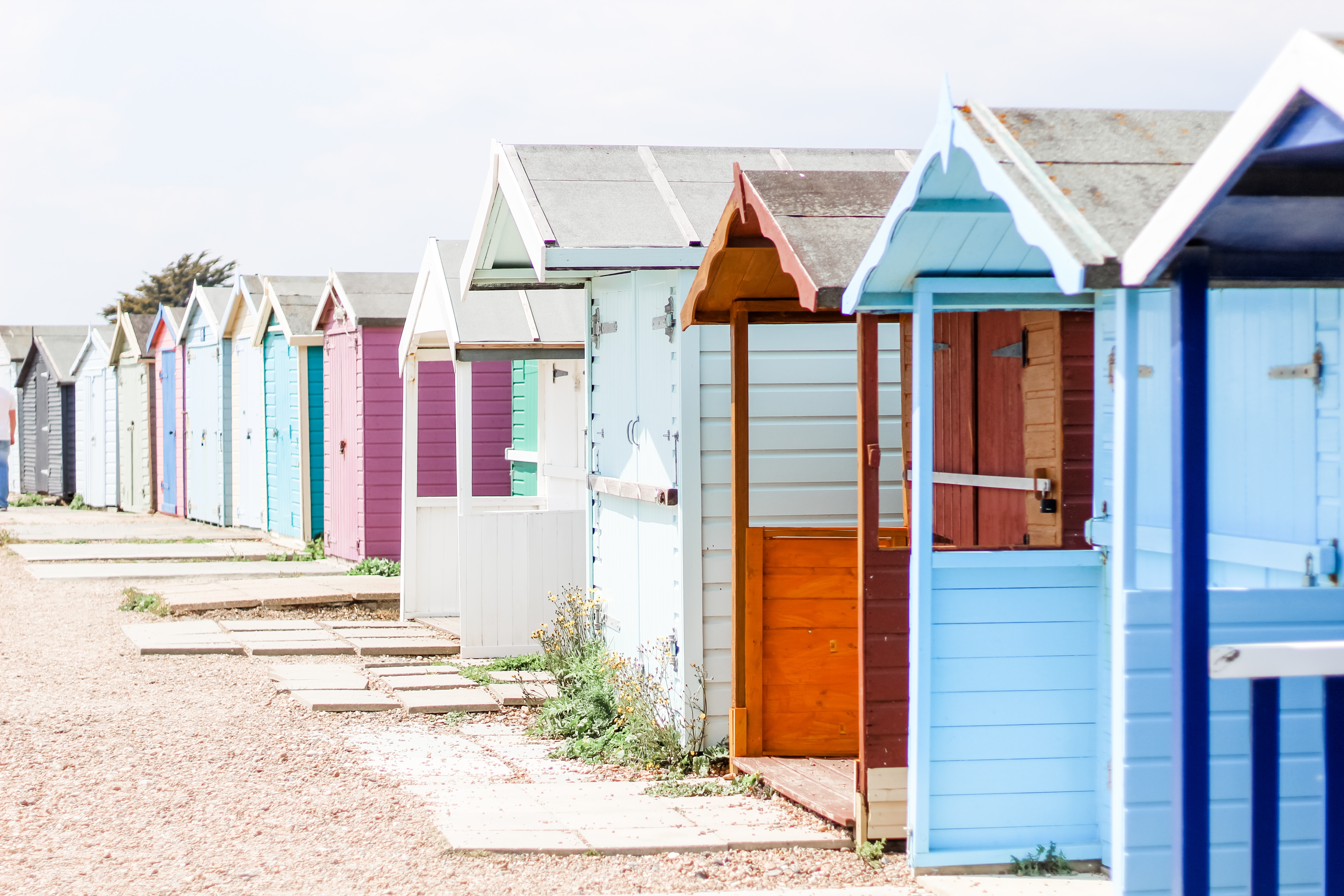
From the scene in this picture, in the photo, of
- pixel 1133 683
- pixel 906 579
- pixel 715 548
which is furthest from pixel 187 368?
pixel 1133 683

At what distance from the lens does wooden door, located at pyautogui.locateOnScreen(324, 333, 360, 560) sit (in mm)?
15664

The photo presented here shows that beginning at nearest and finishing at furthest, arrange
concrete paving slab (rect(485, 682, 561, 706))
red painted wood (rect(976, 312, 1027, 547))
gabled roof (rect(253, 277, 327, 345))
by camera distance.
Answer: red painted wood (rect(976, 312, 1027, 547)) < concrete paving slab (rect(485, 682, 561, 706)) < gabled roof (rect(253, 277, 327, 345))

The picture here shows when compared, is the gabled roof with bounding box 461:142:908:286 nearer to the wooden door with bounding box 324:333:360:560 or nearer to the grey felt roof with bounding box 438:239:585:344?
the grey felt roof with bounding box 438:239:585:344

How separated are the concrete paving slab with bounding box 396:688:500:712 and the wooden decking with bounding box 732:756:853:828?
257cm

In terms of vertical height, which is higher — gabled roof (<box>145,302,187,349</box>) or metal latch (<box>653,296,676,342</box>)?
gabled roof (<box>145,302,187,349</box>)

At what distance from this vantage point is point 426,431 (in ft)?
48.3

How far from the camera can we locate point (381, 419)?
15.3m

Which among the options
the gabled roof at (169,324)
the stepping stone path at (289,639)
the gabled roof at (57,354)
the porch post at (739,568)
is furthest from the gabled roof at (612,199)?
the gabled roof at (57,354)

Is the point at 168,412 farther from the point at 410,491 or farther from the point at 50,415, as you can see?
the point at 410,491

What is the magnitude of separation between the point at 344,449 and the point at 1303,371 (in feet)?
43.4

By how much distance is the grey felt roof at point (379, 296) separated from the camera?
15000 mm

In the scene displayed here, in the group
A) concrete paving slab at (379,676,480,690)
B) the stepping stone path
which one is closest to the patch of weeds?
the stepping stone path

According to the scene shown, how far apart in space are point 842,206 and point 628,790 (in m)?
2.86

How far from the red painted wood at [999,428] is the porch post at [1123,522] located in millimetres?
2355
